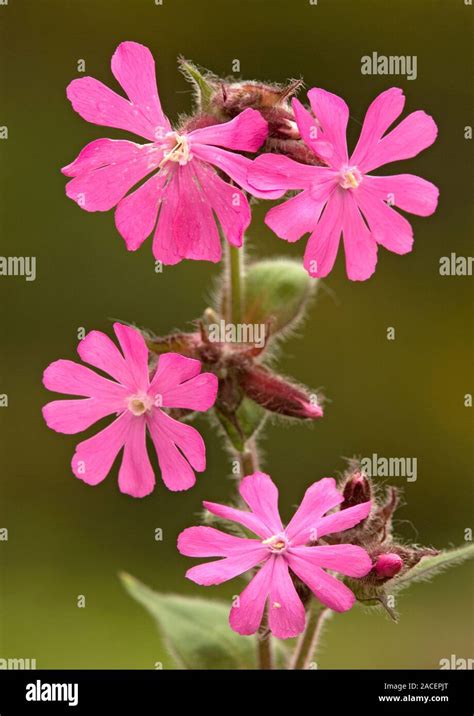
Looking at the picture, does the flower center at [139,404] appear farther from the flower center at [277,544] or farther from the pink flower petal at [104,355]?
the flower center at [277,544]

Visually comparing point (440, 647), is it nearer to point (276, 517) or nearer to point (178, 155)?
point (276, 517)

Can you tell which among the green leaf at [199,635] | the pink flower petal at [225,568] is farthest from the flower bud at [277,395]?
the green leaf at [199,635]

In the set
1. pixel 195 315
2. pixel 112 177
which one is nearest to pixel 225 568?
pixel 112 177

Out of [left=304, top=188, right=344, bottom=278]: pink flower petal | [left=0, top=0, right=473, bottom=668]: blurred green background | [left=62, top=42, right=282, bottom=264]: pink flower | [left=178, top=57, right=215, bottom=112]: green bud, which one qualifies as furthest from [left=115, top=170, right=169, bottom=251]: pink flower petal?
[left=0, top=0, right=473, bottom=668]: blurred green background

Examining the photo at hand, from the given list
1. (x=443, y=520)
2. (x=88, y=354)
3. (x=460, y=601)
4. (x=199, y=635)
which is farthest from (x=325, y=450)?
(x=88, y=354)

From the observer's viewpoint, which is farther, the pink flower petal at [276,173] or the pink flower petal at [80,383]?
the pink flower petal at [80,383]
